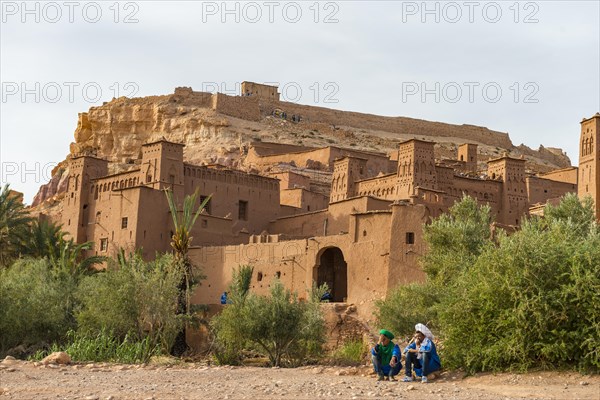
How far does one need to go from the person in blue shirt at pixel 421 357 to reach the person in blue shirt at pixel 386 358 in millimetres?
315

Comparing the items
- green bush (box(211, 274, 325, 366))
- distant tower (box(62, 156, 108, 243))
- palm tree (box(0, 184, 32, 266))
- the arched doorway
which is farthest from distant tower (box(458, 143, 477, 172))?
green bush (box(211, 274, 325, 366))

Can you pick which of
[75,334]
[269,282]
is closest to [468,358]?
[75,334]

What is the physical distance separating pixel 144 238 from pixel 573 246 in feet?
73.4

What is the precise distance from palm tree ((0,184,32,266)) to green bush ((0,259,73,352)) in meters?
7.31

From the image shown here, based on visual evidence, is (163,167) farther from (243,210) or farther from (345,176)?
(345,176)

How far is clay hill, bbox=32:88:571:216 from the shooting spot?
61469 mm

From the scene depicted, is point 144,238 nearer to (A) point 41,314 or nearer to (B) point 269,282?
(B) point 269,282

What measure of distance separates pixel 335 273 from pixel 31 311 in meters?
11.5

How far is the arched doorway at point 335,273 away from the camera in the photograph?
33.9 meters

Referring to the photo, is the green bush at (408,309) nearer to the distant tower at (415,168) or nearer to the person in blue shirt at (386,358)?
the person in blue shirt at (386,358)

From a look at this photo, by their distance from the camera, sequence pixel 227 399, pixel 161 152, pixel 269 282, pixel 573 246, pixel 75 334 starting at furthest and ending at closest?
pixel 161 152 < pixel 269 282 < pixel 75 334 < pixel 573 246 < pixel 227 399

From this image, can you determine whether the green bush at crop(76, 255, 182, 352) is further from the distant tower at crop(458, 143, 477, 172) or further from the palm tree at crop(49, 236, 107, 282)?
the distant tower at crop(458, 143, 477, 172)

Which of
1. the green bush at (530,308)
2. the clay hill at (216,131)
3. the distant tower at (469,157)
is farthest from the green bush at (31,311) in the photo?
the distant tower at (469,157)

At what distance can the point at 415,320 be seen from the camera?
80.5 feet
